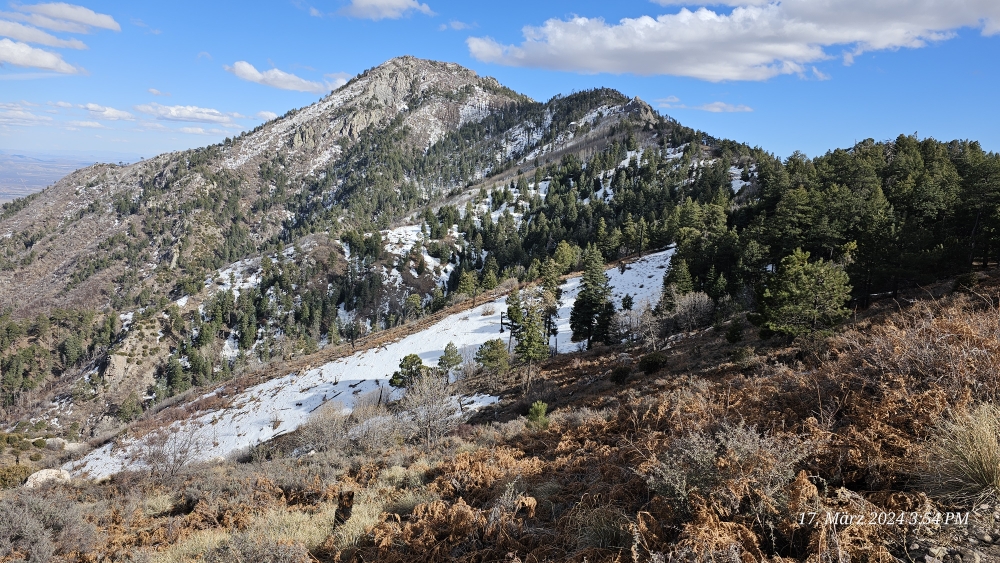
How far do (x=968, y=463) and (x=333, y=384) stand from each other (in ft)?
165

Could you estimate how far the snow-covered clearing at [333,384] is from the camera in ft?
125

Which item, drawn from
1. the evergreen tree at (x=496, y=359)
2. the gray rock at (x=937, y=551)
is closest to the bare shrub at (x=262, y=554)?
the gray rock at (x=937, y=551)

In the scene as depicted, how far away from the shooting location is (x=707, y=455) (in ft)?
15.2

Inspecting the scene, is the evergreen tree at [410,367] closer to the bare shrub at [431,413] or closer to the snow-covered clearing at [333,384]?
the snow-covered clearing at [333,384]

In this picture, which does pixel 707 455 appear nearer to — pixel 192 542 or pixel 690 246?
pixel 192 542

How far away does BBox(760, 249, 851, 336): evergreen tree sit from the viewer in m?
18.1

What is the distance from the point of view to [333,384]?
1873 inches

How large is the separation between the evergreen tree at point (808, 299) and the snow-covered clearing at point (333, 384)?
1906 centimetres

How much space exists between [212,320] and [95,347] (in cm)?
2729

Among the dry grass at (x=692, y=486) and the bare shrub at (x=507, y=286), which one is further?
the bare shrub at (x=507, y=286)

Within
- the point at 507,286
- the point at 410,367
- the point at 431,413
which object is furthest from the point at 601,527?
the point at 507,286

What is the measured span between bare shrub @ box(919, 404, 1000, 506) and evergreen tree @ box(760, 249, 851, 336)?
16.1 metres

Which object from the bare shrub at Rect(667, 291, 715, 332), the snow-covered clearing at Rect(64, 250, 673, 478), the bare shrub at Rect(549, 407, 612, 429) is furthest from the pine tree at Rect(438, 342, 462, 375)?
the bare shrub at Rect(549, 407, 612, 429)

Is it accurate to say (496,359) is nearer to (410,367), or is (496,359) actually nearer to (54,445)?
(410,367)
